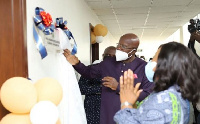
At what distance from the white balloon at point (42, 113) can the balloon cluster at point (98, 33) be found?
3.00 metres

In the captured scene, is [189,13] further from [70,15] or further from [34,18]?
[34,18]

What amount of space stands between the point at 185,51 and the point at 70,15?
1867 mm

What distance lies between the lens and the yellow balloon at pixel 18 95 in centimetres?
114

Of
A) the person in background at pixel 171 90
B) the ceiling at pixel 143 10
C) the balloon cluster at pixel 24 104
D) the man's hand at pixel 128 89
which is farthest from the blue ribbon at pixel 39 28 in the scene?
the ceiling at pixel 143 10

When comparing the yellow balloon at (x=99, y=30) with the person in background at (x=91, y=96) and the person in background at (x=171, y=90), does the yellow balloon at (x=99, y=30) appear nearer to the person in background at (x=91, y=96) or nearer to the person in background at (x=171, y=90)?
the person in background at (x=91, y=96)

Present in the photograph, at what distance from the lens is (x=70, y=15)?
278 centimetres

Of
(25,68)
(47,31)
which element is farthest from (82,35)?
(25,68)

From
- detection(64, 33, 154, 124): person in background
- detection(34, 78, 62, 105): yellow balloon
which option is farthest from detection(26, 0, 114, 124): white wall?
detection(34, 78, 62, 105): yellow balloon

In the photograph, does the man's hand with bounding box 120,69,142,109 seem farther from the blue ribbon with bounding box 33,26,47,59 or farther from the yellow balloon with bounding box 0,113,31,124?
the blue ribbon with bounding box 33,26,47,59

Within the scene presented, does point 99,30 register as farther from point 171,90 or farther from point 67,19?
point 171,90

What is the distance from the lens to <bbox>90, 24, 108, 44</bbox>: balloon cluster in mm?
4083

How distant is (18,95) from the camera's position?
1135mm

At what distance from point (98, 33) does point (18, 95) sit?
10.2ft

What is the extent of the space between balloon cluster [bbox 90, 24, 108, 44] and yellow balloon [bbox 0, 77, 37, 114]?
9.82 ft
